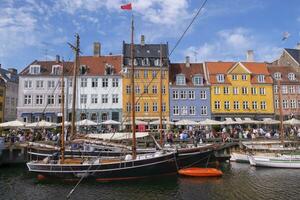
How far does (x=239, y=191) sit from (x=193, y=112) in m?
31.1

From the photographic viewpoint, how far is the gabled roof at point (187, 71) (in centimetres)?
5038

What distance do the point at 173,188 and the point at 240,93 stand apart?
34.6 meters

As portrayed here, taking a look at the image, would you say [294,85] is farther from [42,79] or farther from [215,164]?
[42,79]

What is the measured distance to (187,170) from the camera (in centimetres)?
2280

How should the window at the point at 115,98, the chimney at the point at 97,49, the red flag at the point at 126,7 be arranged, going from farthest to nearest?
1. the chimney at the point at 97,49
2. the window at the point at 115,98
3. the red flag at the point at 126,7

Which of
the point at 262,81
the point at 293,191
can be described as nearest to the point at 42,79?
the point at 262,81

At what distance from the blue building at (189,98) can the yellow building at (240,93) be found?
1.33m

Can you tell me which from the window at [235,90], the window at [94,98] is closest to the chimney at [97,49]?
the window at [94,98]

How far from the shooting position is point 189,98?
49.3 metres

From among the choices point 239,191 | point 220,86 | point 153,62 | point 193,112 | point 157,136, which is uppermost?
point 153,62

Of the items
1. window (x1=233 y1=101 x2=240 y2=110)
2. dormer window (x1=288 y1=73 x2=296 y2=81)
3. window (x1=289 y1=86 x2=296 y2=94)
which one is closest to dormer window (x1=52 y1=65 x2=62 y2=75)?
window (x1=233 y1=101 x2=240 y2=110)

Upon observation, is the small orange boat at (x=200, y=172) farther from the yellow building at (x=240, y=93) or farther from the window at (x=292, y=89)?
the window at (x=292, y=89)

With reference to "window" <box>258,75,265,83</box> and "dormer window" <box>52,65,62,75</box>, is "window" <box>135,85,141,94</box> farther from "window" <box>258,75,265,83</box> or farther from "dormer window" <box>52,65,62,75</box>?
"window" <box>258,75,265,83</box>

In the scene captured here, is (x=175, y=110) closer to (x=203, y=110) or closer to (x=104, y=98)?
(x=203, y=110)
